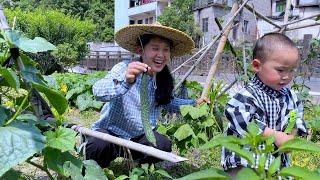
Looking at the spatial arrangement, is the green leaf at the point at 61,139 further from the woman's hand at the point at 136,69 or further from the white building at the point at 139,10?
the white building at the point at 139,10

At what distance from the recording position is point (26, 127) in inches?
47.8

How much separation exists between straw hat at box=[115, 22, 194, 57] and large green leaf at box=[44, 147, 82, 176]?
1.23 meters

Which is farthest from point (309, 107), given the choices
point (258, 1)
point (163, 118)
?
point (258, 1)

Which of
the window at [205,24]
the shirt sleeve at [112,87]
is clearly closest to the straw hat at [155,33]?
the shirt sleeve at [112,87]

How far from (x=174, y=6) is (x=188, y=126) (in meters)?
23.1

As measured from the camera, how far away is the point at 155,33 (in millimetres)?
2582

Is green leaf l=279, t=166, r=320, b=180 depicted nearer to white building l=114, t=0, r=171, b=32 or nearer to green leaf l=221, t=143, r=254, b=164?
green leaf l=221, t=143, r=254, b=164

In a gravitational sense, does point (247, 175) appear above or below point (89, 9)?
below

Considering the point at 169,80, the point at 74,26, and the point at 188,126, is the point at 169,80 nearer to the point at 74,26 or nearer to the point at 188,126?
the point at 188,126

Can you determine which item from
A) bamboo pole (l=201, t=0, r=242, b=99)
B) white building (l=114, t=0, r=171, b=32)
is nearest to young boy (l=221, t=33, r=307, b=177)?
bamboo pole (l=201, t=0, r=242, b=99)

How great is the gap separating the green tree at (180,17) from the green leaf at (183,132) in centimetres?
2138

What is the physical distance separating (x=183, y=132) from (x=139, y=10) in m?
28.6

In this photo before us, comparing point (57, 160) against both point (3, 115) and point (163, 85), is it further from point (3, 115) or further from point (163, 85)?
point (163, 85)

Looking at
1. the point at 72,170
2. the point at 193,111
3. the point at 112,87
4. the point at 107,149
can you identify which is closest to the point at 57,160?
the point at 72,170
